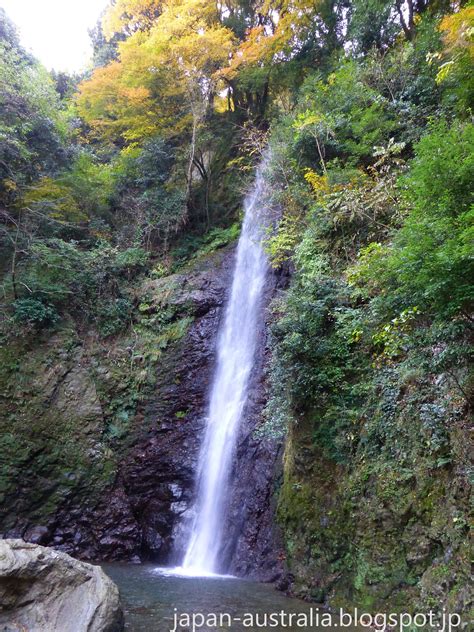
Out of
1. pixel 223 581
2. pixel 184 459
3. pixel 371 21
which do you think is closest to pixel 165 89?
pixel 371 21

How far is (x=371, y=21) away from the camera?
41.2 ft

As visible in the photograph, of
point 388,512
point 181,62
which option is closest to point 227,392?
point 388,512

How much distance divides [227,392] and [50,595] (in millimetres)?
6581

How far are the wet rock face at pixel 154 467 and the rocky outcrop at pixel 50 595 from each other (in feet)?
11.7

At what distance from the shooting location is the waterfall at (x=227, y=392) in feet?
29.5

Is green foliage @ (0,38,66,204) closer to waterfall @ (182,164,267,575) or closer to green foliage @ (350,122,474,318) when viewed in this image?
waterfall @ (182,164,267,575)

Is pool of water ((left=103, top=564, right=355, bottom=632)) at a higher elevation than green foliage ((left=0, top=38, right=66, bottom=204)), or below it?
below

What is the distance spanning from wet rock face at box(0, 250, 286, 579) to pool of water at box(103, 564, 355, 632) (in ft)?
3.44

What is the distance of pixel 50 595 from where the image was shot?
15.1ft

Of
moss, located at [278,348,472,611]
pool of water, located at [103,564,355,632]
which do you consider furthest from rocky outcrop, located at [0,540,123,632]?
moss, located at [278,348,472,611]

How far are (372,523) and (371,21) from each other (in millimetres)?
13139

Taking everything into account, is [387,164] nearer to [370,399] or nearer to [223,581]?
[370,399]

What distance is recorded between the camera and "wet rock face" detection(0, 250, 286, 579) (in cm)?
877

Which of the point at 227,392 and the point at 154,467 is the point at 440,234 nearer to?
the point at 227,392
